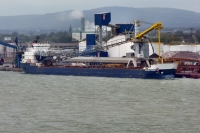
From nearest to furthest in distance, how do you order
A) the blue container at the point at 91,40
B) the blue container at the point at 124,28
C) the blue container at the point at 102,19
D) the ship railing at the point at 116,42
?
the ship railing at the point at 116,42 → the blue container at the point at 124,28 → the blue container at the point at 102,19 → the blue container at the point at 91,40

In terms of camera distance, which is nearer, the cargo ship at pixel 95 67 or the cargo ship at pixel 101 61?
the cargo ship at pixel 95 67

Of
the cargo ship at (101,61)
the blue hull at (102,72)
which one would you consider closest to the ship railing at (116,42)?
the cargo ship at (101,61)

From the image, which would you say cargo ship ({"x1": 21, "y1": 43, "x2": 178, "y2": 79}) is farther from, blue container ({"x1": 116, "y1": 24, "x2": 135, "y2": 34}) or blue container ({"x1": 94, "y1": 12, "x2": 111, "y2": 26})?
blue container ({"x1": 116, "y1": 24, "x2": 135, "y2": 34})

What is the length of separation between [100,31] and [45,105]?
22.6 metres

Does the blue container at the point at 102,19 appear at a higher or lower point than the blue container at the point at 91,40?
higher

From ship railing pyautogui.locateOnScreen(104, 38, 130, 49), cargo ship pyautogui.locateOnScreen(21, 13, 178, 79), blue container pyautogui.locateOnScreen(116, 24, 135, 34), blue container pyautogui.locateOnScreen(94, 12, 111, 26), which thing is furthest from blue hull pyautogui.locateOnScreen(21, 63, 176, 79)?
blue container pyautogui.locateOnScreen(116, 24, 135, 34)

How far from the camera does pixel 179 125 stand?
1748cm

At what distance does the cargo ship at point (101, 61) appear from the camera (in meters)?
35.3

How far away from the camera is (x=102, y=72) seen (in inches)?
1459

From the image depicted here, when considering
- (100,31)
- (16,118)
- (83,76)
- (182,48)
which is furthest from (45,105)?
(182,48)

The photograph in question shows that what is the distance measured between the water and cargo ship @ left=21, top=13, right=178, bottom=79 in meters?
5.74

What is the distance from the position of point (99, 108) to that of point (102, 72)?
1659 centimetres

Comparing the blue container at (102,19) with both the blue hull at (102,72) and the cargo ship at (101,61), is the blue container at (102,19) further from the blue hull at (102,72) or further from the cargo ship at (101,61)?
the blue hull at (102,72)

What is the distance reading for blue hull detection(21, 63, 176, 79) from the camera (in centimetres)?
3481
